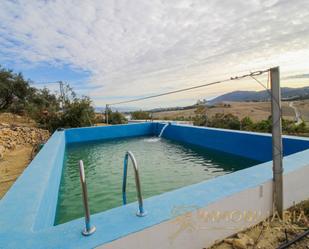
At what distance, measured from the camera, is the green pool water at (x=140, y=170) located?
13.1 feet

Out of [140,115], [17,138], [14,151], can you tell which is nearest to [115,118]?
[140,115]

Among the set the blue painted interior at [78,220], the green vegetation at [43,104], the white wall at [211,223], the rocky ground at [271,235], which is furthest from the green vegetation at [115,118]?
the rocky ground at [271,235]

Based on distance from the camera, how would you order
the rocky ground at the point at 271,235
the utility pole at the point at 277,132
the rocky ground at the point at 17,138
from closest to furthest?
the rocky ground at the point at 271,235 < the utility pole at the point at 277,132 < the rocky ground at the point at 17,138

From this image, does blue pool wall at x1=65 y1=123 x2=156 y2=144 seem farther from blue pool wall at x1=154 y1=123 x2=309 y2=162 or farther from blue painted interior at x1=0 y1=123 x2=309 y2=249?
blue painted interior at x1=0 y1=123 x2=309 y2=249

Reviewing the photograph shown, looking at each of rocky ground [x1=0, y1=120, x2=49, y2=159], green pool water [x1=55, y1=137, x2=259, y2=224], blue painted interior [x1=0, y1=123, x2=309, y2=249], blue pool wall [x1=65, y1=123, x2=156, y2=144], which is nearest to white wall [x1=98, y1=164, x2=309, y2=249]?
blue painted interior [x1=0, y1=123, x2=309, y2=249]

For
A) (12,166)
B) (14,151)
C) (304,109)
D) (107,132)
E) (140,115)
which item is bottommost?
(12,166)

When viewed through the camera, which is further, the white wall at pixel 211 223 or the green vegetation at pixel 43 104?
the green vegetation at pixel 43 104

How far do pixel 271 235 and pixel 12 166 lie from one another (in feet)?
20.4

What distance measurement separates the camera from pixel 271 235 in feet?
7.93

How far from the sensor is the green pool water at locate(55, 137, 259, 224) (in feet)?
13.1

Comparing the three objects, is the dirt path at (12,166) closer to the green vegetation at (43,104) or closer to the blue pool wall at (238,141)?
the green vegetation at (43,104)

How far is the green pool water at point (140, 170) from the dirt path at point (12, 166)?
1.00m

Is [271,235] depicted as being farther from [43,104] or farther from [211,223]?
[43,104]

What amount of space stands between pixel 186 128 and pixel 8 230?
7.88 meters
